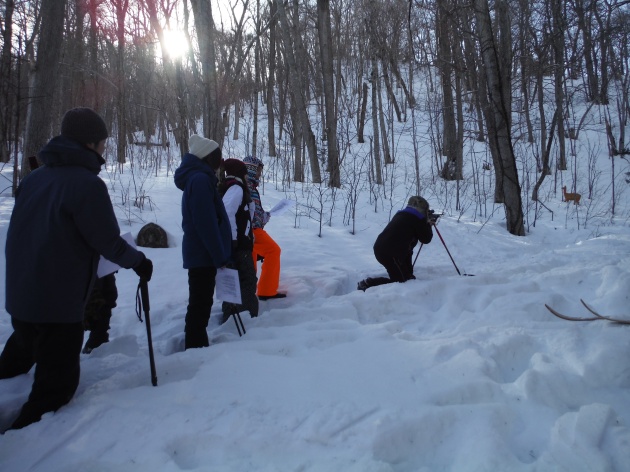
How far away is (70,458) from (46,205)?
4.05 feet

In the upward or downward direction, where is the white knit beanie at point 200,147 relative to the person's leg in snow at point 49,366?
upward

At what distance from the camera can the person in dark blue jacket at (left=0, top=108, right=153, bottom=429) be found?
228 cm

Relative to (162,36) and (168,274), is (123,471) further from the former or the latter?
(162,36)

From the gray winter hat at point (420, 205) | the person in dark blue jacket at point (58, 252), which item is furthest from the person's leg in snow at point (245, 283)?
the gray winter hat at point (420, 205)

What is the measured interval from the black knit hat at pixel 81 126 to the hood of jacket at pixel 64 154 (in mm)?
46

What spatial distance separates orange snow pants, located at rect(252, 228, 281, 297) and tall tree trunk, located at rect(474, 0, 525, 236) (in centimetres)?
505

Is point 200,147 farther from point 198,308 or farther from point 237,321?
point 237,321

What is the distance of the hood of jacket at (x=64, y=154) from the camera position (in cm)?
232

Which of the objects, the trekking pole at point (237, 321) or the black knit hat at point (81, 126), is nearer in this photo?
the black knit hat at point (81, 126)

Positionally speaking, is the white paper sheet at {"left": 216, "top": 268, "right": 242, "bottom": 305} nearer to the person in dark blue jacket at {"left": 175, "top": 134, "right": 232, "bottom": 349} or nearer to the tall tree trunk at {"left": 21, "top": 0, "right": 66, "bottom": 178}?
the person in dark blue jacket at {"left": 175, "top": 134, "right": 232, "bottom": 349}

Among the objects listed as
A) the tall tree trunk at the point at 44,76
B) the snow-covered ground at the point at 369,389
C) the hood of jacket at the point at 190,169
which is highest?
the tall tree trunk at the point at 44,76

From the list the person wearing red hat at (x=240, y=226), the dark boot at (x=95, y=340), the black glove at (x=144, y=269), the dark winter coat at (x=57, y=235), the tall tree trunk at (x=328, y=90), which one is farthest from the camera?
the tall tree trunk at (x=328, y=90)

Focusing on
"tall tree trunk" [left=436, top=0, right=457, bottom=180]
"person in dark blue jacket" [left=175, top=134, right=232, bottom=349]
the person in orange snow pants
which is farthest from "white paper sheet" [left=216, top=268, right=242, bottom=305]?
"tall tree trunk" [left=436, top=0, right=457, bottom=180]

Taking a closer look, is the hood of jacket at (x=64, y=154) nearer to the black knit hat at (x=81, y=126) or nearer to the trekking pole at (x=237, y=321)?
the black knit hat at (x=81, y=126)
